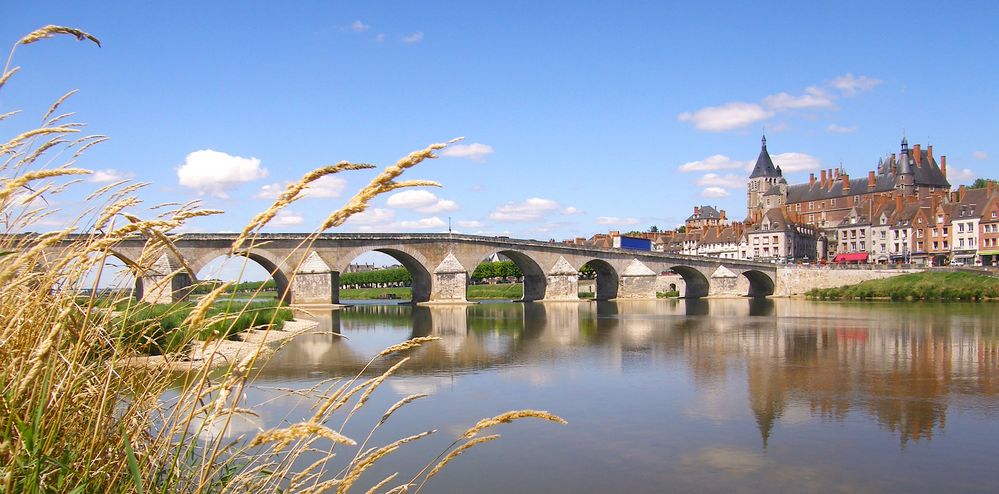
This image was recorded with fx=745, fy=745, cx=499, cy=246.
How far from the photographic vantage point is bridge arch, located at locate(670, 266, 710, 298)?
6266 cm

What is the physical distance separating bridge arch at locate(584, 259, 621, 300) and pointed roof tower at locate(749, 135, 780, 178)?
55.4 m

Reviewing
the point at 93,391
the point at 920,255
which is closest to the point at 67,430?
the point at 93,391

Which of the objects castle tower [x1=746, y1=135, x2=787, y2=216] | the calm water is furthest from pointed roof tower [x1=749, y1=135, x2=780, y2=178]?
the calm water

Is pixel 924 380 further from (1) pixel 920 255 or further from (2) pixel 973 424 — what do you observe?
(1) pixel 920 255

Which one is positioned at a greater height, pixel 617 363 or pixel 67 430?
pixel 67 430

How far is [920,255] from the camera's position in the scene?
7231cm

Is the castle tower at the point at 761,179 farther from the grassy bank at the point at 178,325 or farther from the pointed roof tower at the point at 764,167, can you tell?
the grassy bank at the point at 178,325

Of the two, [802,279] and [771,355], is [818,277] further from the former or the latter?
[771,355]

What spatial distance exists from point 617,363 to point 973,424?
25.1ft

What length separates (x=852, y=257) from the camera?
80.5 metres

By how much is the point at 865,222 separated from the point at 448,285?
5455 centimetres

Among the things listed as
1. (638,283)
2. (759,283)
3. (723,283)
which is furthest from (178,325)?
(759,283)

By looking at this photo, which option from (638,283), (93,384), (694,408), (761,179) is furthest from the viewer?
(761,179)

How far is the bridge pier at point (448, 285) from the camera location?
4947 centimetres
